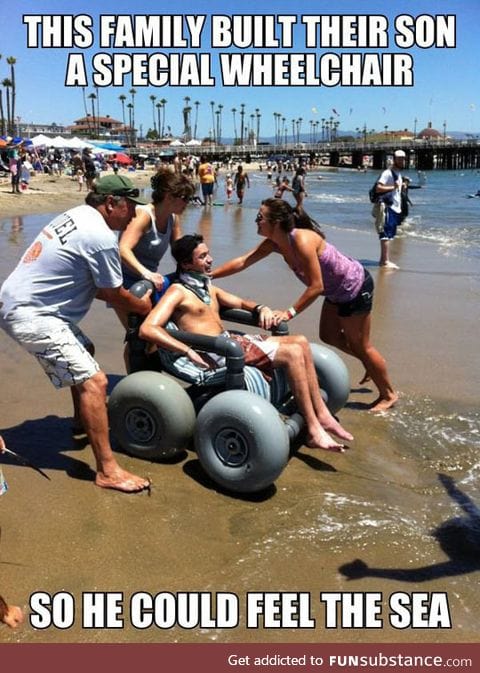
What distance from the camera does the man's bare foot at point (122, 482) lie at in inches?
144

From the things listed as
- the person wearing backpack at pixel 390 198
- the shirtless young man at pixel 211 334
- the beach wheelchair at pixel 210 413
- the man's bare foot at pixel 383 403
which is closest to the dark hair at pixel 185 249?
the shirtless young man at pixel 211 334

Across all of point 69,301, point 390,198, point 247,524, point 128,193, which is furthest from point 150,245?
point 390,198

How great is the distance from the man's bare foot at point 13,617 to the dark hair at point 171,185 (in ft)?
9.61

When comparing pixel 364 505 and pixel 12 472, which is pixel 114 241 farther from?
pixel 364 505

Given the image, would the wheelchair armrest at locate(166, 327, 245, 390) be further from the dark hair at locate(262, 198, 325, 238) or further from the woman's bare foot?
the dark hair at locate(262, 198, 325, 238)

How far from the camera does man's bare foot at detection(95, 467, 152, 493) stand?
12.0ft

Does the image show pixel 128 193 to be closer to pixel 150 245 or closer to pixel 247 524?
pixel 150 245

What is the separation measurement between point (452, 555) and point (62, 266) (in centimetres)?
251

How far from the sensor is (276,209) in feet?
14.9

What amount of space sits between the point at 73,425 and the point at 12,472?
2.52 ft

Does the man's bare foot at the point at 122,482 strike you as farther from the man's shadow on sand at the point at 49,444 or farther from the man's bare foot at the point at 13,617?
the man's bare foot at the point at 13,617

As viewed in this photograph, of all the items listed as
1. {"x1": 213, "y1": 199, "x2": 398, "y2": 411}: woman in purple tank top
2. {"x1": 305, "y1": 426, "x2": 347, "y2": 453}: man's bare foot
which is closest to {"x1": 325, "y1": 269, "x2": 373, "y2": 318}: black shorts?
{"x1": 213, "y1": 199, "x2": 398, "y2": 411}: woman in purple tank top

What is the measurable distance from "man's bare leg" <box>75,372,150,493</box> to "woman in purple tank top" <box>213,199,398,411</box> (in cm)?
139
